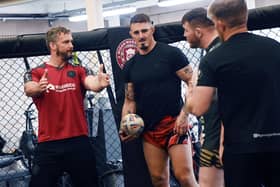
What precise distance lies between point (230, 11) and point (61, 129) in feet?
5.26

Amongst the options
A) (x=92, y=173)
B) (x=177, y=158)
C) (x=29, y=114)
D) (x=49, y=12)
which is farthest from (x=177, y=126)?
(x=49, y=12)

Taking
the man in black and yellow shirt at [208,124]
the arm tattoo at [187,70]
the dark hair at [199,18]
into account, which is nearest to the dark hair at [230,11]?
the man in black and yellow shirt at [208,124]

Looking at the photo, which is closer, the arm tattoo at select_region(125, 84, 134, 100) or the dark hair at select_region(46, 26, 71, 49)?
the dark hair at select_region(46, 26, 71, 49)

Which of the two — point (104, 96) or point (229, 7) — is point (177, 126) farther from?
point (104, 96)

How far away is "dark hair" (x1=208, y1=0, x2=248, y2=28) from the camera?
234 cm

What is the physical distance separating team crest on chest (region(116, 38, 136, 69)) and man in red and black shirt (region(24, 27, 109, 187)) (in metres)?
0.42

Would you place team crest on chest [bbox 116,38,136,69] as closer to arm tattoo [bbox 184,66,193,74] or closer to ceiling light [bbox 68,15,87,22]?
arm tattoo [bbox 184,66,193,74]

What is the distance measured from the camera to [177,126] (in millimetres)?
3469

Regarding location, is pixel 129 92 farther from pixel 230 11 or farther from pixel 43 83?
pixel 230 11

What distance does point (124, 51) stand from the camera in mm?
3904

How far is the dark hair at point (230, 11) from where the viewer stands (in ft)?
7.68

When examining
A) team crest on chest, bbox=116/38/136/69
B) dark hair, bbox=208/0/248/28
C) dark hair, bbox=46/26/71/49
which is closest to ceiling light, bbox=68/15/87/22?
team crest on chest, bbox=116/38/136/69

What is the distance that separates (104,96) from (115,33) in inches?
59.4

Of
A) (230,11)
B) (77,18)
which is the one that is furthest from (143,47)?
(77,18)
